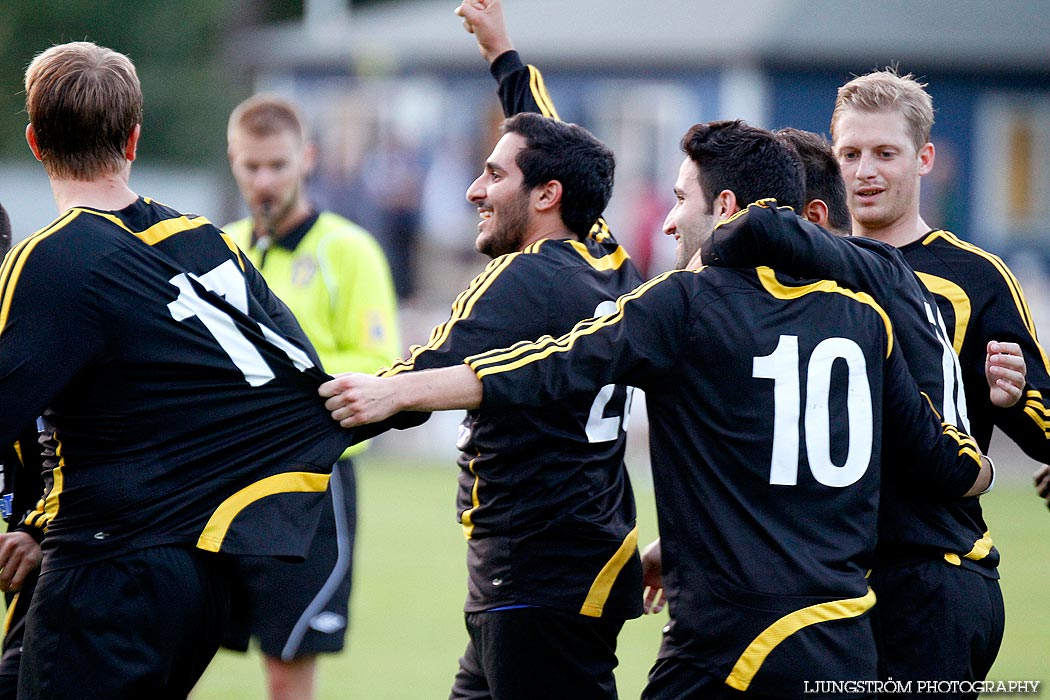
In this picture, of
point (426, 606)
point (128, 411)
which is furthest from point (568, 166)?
point (426, 606)

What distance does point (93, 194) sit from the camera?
135 inches

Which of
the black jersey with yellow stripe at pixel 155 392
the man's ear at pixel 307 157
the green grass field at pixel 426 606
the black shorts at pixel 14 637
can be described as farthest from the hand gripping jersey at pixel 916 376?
the green grass field at pixel 426 606

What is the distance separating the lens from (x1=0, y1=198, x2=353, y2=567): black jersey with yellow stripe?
3.21 metres

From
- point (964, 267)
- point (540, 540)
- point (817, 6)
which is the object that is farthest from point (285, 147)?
point (817, 6)

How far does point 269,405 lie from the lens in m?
3.50

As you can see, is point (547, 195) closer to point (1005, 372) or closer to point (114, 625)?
point (1005, 372)

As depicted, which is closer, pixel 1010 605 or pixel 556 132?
pixel 556 132

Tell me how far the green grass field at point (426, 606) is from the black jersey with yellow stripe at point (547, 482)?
3.11m

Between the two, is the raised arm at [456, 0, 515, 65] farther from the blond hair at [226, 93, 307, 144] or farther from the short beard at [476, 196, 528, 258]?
the blond hair at [226, 93, 307, 144]

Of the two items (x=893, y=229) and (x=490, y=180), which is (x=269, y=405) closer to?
(x=490, y=180)

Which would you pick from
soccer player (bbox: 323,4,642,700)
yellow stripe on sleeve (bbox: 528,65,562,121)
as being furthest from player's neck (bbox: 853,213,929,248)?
yellow stripe on sleeve (bbox: 528,65,562,121)

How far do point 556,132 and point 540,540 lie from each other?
Answer: 1301 mm

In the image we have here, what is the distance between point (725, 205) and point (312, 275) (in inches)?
103

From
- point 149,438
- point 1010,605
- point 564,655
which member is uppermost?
point 149,438
